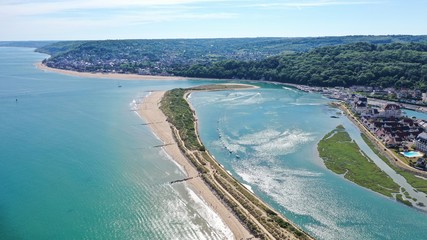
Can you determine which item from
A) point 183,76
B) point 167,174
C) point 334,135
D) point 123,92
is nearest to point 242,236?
point 167,174

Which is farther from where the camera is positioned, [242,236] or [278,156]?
[278,156]

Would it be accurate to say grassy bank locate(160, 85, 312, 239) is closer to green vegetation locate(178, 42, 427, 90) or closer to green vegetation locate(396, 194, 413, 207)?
green vegetation locate(396, 194, 413, 207)

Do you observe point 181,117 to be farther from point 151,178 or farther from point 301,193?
point 301,193

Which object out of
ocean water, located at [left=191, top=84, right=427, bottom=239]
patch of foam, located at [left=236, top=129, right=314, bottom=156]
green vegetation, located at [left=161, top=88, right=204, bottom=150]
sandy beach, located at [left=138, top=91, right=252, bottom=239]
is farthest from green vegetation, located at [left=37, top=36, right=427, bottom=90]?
patch of foam, located at [left=236, top=129, right=314, bottom=156]

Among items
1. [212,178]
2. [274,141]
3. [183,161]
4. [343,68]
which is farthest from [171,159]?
[343,68]

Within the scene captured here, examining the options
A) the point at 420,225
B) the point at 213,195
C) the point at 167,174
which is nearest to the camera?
the point at 420,225

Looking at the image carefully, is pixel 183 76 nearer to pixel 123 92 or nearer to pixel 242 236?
pixel 123 92

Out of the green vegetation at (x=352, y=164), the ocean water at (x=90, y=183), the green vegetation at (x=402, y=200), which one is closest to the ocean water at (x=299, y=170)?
the green vegetation at (x=402, y=200)
